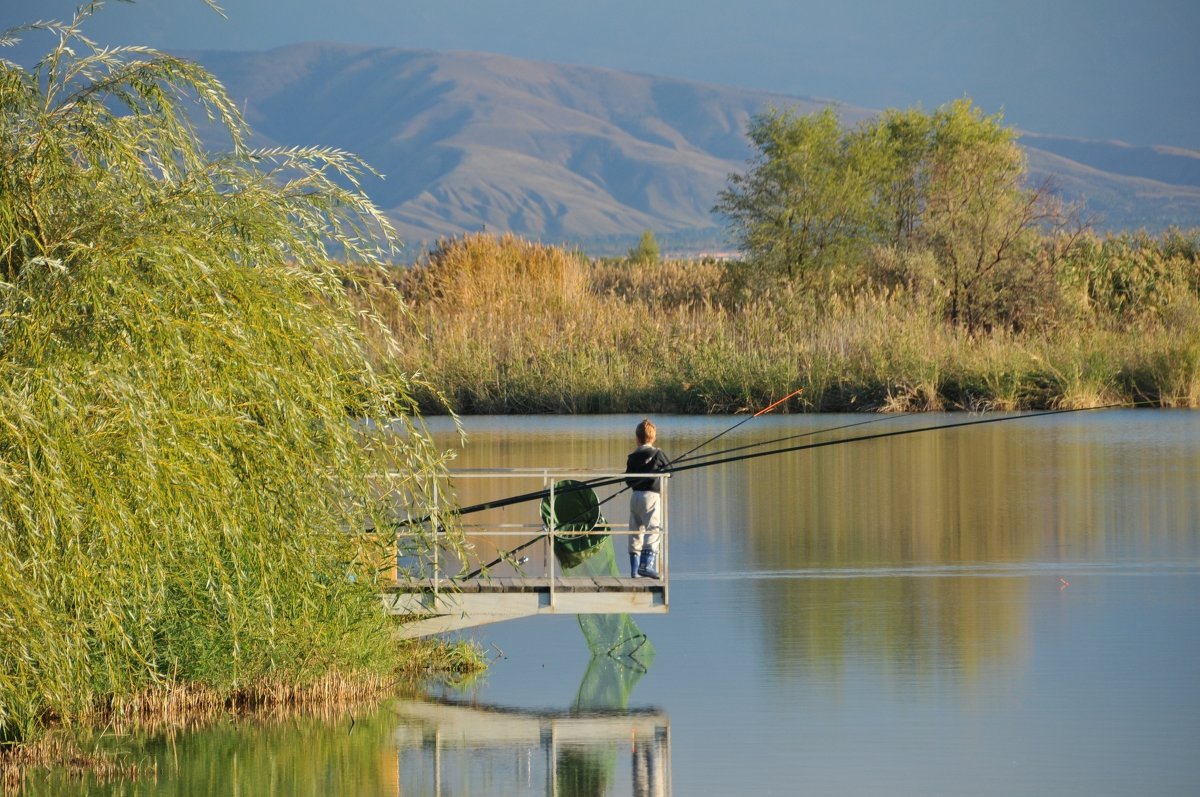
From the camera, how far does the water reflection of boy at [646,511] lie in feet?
37.4

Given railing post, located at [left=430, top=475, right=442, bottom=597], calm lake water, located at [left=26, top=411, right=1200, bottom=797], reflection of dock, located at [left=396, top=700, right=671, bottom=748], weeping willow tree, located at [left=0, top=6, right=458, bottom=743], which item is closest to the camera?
weeping willow tree, located at [left=0, top=6, right=458, bottom=743]

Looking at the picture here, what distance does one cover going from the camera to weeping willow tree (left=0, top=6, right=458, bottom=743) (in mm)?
8242

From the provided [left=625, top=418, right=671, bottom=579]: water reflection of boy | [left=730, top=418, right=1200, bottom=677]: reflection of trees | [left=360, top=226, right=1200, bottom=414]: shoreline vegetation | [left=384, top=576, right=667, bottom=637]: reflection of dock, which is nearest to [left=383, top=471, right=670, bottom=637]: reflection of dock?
[left=384, top=576, right=667, bottom=637]: reflection of dock

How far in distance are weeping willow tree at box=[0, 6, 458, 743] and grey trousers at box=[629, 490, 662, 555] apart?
1421 millimetres

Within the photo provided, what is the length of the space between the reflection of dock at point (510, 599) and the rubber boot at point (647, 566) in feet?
1.27

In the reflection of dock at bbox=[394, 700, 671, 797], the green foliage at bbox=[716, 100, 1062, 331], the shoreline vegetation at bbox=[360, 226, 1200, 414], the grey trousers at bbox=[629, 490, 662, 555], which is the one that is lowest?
the reflection of dock at bbox=[394, 700, 671, 797]

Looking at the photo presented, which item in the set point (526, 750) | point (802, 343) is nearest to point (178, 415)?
point (526, 750)

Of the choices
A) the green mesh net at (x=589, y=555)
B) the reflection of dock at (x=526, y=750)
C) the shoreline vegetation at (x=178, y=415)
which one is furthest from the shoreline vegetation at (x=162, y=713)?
the green mesh net at (x=589, y=555)

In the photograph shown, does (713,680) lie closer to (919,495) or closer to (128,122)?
(128,122)

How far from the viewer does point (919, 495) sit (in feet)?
70.4

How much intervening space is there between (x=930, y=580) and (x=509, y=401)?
59.2 feet

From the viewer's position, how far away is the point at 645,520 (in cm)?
1158

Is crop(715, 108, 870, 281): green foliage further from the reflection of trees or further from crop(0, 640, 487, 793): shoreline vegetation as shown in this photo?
crop(0, 640, 487, 793): shoreline vegetation

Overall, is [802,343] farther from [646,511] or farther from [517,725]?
[517,725]
